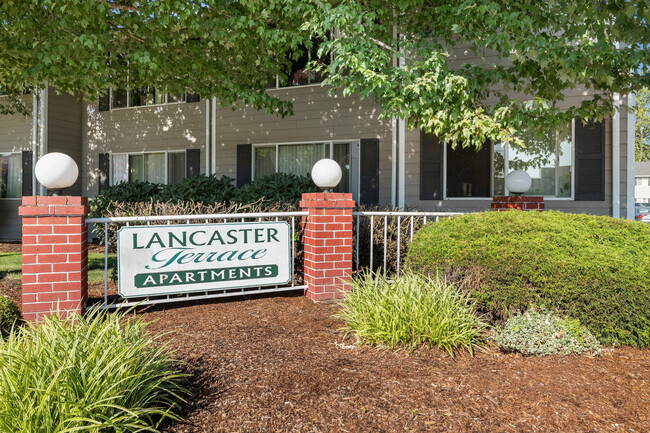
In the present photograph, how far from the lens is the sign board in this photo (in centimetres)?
446

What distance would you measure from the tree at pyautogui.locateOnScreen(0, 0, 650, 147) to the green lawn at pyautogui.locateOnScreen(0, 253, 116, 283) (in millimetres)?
3221

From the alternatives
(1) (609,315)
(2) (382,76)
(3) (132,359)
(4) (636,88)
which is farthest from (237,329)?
(4) (636,88)

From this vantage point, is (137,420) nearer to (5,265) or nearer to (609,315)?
(609,315)

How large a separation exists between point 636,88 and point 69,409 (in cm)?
681

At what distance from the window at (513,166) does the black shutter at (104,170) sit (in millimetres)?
9382

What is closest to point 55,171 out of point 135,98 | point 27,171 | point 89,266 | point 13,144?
point 89,266

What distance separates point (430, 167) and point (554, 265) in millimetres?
5314

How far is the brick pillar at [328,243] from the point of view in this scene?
5.05 m

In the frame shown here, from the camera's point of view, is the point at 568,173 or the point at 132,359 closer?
the point at 132,359

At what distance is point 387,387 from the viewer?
2824 mm

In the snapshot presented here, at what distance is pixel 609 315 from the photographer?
3.51 metres

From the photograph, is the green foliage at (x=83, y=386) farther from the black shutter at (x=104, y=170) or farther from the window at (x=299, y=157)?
the black shutter at (x=104, y=170)

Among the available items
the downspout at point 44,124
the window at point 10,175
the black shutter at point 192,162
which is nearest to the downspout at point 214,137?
the black shutter at point 192,162

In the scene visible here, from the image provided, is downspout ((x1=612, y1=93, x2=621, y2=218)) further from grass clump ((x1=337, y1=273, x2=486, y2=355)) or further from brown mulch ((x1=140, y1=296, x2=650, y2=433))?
grass clump ((x1=337, y1=273, x2=486, y2=355))
